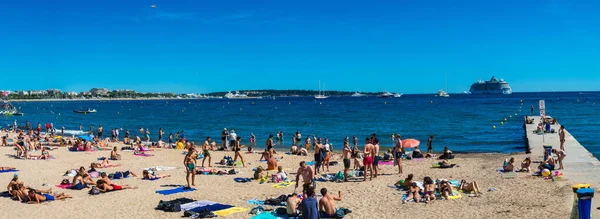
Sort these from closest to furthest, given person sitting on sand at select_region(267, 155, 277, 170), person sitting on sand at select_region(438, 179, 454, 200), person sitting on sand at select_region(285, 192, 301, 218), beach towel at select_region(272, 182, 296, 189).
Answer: person sitting on sand at select_region(285, 192, 301, 218) → person sitting on sand at select_region(438, 179, 454, 200) → beach towel at select_region(272, 182, 296, 189) → person sitting on sand at select_region(267, 155, 277, 170)

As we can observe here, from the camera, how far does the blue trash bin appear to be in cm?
777

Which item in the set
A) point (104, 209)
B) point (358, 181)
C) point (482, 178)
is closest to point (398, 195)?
point (358, 181)

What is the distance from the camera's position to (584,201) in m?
7.85

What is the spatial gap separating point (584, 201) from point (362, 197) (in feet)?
21.2

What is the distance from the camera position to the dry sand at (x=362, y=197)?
11.7 metres

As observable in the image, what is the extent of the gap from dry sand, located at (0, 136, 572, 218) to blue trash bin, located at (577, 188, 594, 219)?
338 centimetres

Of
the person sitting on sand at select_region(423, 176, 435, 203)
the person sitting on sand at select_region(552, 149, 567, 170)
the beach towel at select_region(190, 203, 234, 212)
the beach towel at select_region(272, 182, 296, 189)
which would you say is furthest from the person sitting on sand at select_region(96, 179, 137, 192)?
the person sitting on sand at select_region(552, 149, 567, 170)

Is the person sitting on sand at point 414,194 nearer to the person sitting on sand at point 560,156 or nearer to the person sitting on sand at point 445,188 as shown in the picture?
the person sitting on sand at point 445,188

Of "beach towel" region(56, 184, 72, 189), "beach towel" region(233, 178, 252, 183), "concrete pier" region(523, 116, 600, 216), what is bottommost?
"beach towel" region(56, 184, 72, 189)

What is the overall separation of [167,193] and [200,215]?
3441 millimetres

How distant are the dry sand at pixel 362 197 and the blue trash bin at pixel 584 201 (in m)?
3.38

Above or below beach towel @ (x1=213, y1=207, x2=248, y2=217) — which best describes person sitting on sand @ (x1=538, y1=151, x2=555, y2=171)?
above

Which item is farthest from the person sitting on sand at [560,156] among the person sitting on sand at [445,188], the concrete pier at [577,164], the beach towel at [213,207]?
the beach towel at [213,207]

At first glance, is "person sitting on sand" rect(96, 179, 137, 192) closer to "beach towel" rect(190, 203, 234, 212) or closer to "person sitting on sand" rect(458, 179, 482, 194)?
"beach towel" rect(190, 203, 234, 212)
